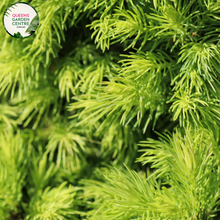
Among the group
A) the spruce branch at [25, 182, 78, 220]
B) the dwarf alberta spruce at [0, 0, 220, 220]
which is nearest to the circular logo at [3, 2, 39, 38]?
the dwarf alberta spruce at [0, 0, 220, 220]

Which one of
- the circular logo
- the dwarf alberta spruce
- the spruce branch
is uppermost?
the circular logo

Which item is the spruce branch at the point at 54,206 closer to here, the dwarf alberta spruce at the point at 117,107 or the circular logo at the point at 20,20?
the dwarf alberta spruce at the point at 117,107

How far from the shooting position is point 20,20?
0.44 meters

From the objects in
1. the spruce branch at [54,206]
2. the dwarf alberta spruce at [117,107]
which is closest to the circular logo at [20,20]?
the dwarf alberta spruce at [117,107]

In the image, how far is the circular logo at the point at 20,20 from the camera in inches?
16.6

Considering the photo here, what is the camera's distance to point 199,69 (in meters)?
0.34

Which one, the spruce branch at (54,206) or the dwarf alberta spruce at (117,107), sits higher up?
the dwarf alberta spruce at (117,107)

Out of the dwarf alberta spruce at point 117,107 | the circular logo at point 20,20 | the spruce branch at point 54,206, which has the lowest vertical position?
the spruce branch at point 54,206

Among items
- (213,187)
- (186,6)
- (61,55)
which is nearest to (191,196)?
(213,187)

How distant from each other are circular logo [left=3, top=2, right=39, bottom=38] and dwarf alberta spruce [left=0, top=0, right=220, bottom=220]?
0.01m

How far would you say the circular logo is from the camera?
1.38 feet

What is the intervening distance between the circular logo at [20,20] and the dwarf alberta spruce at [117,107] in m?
0.01

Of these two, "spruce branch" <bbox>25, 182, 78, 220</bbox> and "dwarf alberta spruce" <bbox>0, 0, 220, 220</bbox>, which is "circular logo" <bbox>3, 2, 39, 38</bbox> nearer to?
"dwarf alberta spruce" <bbox>0, 0, 220, 220</bbox>

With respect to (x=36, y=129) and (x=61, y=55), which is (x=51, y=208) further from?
(x=61, y=55)
